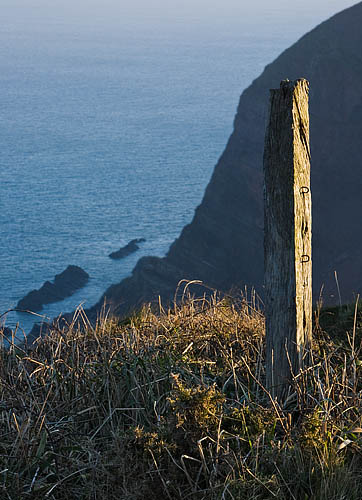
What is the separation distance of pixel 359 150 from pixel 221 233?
15.3m

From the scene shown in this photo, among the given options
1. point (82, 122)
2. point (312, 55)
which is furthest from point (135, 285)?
point (82, 122)

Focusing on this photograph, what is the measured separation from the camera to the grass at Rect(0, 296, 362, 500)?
3.68m

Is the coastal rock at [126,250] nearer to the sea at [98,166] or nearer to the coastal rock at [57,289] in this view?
the sea at [98,166]

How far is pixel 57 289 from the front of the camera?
67.0 metres

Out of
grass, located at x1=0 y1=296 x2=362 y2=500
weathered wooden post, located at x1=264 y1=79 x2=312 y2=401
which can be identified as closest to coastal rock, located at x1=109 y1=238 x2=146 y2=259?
grass, located at x1=0 y1=296 x2=362 y2=500

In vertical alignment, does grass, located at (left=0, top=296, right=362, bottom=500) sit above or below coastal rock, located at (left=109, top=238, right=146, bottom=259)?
above

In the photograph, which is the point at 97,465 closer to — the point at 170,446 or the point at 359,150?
the point at 170,446

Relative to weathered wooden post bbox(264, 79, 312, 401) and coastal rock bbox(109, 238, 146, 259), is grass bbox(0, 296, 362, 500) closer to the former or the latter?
weathered wooden post bbox(264, 79, 312, 401)

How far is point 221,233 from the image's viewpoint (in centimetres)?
6275

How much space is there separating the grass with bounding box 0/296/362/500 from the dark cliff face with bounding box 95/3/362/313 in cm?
4533

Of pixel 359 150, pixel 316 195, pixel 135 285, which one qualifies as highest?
pixel 359 150

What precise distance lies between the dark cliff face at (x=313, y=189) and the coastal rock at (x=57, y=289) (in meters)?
6.77

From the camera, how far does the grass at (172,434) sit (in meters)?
3.68

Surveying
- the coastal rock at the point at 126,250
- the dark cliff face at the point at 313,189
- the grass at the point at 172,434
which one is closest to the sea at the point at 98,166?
the coastal rock at the point at 126,250
